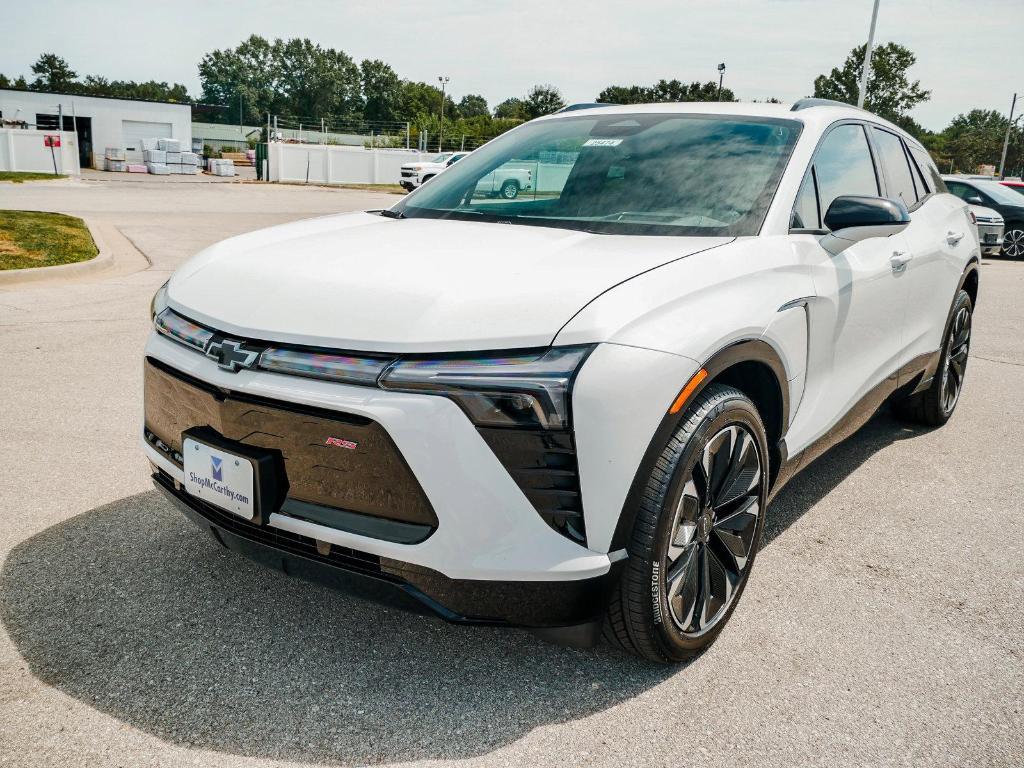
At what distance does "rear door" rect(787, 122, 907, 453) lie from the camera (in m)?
3.17

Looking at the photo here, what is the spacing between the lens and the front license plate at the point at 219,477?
2359 mm

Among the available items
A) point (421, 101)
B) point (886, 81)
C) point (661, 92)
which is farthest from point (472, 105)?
point (886, 81)

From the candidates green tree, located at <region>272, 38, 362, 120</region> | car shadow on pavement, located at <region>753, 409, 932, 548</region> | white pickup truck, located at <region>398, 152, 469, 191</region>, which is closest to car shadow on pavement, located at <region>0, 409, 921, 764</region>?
car shadow on pavement, located at <region>753, 409, 932, 548</region>

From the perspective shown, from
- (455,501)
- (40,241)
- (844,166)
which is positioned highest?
(844,166)

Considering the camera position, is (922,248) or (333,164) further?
(333,164)

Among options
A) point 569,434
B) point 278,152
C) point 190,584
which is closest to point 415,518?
point 569,434

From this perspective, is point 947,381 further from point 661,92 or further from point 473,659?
point 661,92

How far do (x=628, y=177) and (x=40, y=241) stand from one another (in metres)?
10.6

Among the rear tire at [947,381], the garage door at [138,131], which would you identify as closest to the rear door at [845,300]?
the rear tire at [947,381]

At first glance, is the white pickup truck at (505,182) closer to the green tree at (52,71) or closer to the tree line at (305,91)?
the tree line at (305,91)

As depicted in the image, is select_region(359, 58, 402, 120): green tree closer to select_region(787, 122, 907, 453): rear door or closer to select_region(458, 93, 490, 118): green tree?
select_region(458, 93, 490, 118): green tree

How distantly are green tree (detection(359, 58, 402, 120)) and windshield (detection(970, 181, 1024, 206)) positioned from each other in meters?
115

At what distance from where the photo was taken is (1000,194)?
58.2 ft

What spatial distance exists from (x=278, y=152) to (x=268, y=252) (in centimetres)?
4880
